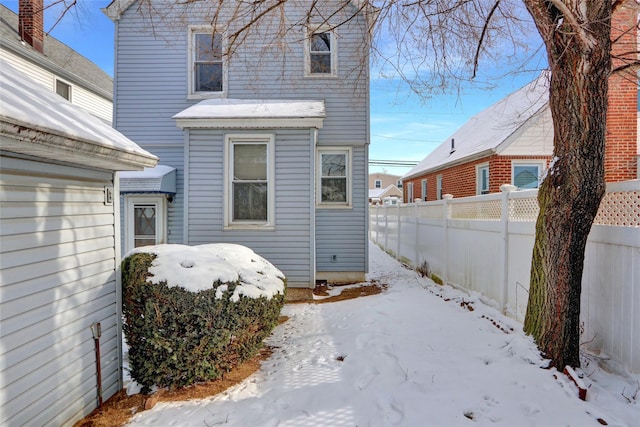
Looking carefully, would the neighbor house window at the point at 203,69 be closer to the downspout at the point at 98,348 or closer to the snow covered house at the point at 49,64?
the snow covered house at the point at 49,64

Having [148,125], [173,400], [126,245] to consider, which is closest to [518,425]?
[173,400]

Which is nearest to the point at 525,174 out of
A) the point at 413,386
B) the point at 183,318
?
the point at 413,386

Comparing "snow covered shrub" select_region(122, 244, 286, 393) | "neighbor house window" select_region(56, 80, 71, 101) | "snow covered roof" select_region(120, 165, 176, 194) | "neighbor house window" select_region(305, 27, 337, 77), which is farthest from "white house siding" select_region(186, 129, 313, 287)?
"neighbor house window" select_region(56, 80, 71, 101)

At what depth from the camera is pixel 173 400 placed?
11.1ft

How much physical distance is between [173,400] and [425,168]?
17237 millimetres

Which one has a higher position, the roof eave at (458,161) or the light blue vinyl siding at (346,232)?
the roof eave at (458,161)

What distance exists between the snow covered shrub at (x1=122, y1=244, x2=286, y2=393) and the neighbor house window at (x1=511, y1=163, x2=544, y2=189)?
1129 centimetres

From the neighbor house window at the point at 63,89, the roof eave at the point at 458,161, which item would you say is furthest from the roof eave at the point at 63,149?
the neighbor house window at the point at 63,89

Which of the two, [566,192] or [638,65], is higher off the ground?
[638,65]

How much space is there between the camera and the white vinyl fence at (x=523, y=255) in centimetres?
323

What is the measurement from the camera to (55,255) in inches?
118

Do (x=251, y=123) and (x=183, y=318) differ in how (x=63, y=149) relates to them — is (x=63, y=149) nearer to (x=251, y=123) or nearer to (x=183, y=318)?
(x=183, y=318)

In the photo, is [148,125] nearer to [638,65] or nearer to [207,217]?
[207,217]

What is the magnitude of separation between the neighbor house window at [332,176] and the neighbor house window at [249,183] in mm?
2147
